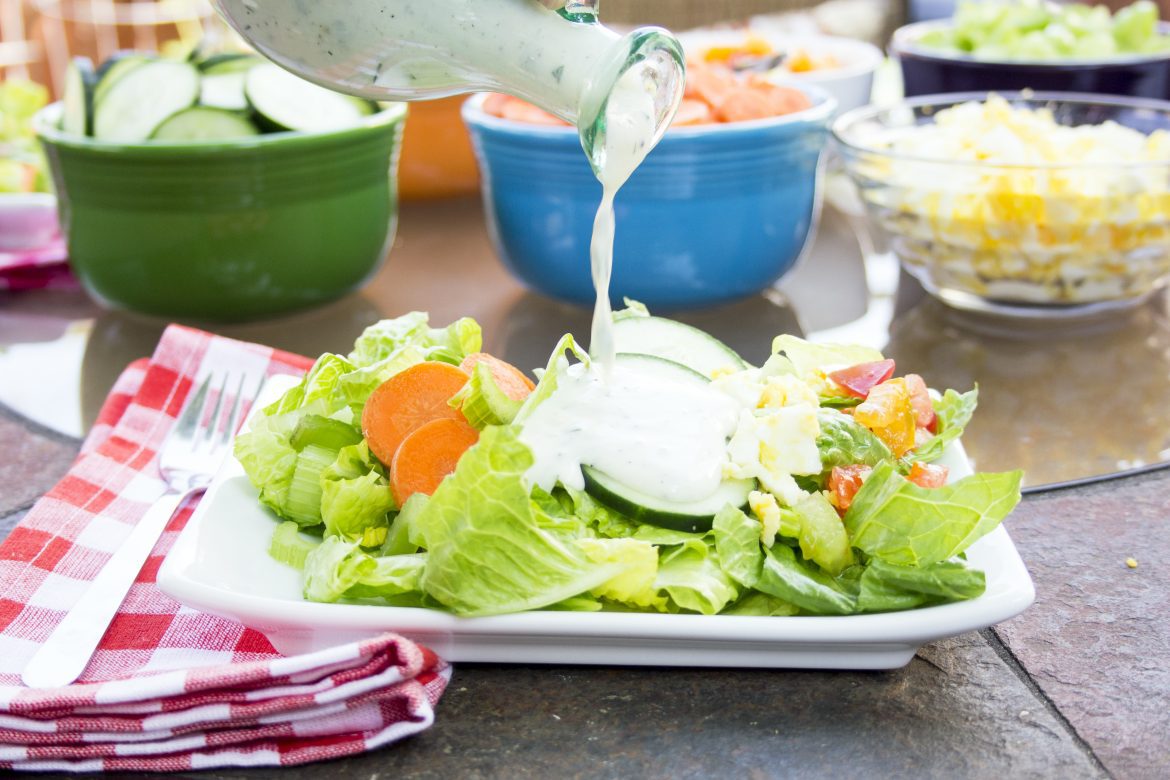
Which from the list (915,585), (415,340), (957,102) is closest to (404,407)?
(415,340)

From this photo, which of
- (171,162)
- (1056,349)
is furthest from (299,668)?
(1056,349)

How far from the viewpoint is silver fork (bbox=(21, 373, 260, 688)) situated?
1.08m

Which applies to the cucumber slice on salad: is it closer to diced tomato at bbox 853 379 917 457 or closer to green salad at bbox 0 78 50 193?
diced tomato at bbox 853 379 917 457

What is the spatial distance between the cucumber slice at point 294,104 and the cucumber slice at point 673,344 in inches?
30.6

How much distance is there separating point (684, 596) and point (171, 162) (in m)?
1.18

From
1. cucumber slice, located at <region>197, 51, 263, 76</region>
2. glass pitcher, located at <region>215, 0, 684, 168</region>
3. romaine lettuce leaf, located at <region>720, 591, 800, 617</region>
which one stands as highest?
glass pitcher, located at <region>215, 0, 684, 168</region>

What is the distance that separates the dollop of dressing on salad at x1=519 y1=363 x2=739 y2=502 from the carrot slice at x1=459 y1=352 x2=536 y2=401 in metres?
0.07

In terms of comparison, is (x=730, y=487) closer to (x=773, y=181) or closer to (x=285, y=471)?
(x=285, y=471)

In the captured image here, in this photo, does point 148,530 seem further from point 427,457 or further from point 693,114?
point 693,114

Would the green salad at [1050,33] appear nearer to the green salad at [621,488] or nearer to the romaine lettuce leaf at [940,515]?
the green salad at [621,488]

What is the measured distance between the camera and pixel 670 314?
2.06 metres

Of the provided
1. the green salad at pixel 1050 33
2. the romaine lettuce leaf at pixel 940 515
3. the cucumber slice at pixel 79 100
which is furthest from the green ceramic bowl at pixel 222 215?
the green salad at pixel 1050 33

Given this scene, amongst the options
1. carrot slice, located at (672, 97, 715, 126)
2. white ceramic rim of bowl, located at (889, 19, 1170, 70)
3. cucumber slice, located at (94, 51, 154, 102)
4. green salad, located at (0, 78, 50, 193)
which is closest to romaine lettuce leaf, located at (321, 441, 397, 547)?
carrot slice, located at (672, 97, 715, 126)

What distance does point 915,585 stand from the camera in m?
1.05
